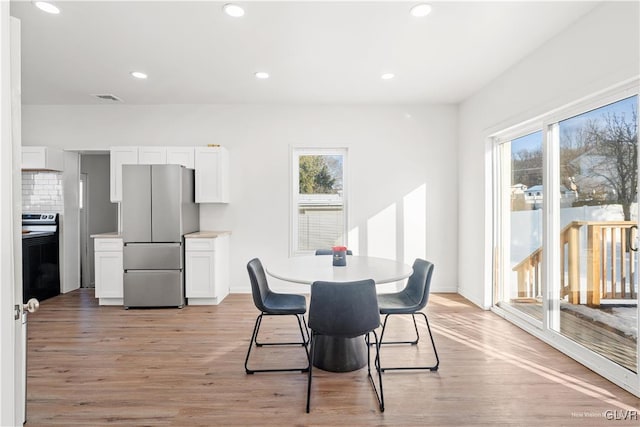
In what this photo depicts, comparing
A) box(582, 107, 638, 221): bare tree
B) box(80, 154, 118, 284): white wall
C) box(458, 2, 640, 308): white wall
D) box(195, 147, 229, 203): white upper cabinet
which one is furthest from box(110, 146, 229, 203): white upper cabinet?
box(582, 107, 638, 221): bare tree

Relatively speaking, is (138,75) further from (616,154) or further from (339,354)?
(616,154)

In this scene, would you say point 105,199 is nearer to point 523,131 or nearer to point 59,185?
point 59,185

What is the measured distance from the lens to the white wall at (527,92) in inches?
91.7

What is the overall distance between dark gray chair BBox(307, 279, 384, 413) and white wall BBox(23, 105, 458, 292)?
278 cm

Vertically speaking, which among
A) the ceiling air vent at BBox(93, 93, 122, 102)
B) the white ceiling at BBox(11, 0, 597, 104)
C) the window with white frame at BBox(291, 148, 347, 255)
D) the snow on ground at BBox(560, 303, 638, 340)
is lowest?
the snow on ground at BBox(560, 303, 638, 340)

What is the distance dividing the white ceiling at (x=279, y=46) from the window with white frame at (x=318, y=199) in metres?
0.92

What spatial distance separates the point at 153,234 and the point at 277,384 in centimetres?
265

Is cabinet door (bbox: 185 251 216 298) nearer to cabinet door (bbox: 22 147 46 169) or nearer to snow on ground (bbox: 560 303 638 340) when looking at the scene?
cabinet door (bbox: 22 147 46 169)

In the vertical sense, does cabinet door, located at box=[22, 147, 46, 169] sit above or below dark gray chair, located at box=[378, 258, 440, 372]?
above

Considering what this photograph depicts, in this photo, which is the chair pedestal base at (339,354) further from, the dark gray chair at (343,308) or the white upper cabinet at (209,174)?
the white upper cabinet at (209,174)

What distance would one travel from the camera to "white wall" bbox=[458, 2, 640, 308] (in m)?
2.33

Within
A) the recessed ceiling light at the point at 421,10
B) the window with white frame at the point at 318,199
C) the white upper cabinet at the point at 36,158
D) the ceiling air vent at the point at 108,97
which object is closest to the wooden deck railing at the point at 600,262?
the recessed ceiling light at the point at 421,10

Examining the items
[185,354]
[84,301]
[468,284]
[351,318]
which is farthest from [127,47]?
[468,284]

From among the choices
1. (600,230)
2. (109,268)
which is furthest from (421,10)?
(109,268)
